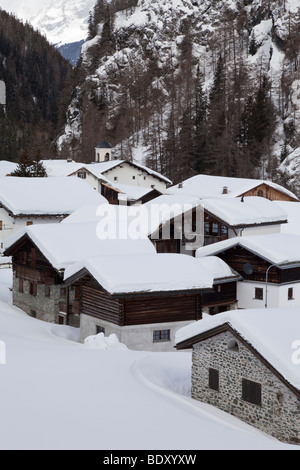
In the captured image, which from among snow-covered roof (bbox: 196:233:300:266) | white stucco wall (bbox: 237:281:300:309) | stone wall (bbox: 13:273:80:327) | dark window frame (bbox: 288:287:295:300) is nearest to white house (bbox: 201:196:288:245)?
snow-covered roof (bbox: 196:233:300:266)

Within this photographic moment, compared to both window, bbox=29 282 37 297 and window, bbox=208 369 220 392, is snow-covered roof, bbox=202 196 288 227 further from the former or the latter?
window, bbox=208 369 220 392

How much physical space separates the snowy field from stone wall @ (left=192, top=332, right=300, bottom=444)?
16.7 inches

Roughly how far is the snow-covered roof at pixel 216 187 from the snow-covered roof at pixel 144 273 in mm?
32735

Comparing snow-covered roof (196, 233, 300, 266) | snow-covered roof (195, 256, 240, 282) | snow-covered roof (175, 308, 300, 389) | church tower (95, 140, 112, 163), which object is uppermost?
church tower (95, 140, 112, 163)

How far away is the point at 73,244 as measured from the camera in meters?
35.8

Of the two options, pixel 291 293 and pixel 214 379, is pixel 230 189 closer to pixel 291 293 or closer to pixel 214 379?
pixel 291 293

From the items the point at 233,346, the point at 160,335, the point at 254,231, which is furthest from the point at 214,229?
the point at 233,346

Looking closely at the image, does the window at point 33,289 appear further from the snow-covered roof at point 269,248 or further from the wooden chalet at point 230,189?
the wooden chalet at point 230,189

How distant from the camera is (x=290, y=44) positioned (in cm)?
9612

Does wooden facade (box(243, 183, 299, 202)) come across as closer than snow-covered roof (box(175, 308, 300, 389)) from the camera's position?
No

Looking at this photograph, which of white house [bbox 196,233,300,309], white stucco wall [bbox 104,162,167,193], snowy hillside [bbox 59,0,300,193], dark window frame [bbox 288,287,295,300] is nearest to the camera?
white house [bbox 196,233,300,309]

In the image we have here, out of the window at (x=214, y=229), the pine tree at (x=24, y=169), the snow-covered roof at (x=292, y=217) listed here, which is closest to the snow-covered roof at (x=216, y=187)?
the snow-covered roof at (x=292, y=217)

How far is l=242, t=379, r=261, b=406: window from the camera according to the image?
1916cm
